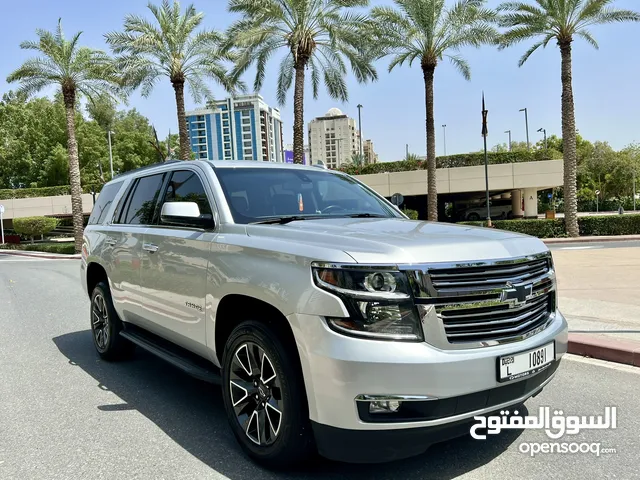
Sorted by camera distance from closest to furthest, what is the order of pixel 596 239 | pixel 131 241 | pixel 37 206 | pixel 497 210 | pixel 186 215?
pixel 186 215
pixel 131 241
pixel 596 239
pixel 497 210
pixel 37 206

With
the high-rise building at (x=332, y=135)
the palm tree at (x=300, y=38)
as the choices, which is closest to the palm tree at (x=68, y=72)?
the palm tree at (x=300, y=38)

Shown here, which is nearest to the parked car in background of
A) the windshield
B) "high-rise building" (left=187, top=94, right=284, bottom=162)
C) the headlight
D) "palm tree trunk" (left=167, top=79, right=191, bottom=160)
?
"palm tree trunk" (left=167, top=79, right=191, bottom=160)

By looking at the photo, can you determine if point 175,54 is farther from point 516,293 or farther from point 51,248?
point 516,293

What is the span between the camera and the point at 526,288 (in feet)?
9.87

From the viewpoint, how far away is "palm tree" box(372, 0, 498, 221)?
23.4 meters

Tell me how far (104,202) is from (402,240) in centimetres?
459

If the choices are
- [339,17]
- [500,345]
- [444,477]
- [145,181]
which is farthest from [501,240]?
[339,17]

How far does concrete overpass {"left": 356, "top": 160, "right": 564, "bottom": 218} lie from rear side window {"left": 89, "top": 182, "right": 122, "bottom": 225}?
31350 millimetres

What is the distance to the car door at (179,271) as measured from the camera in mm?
3803

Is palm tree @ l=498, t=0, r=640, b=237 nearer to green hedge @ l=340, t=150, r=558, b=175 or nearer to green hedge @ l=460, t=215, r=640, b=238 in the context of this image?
green hedge @ l=460, t=215, r=640, b=238

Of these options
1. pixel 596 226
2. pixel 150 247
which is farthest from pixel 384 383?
pixel 596 226

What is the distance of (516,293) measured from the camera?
2938 millimetres

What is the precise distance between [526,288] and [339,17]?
834 inches

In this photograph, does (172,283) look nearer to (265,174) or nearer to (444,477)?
(265,174)
